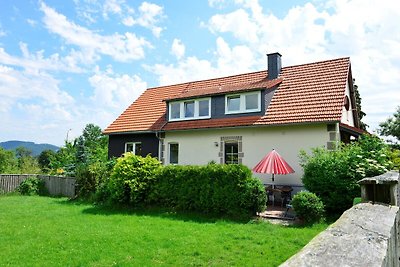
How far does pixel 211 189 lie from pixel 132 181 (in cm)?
336

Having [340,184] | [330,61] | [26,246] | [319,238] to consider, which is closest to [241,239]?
[340,184]

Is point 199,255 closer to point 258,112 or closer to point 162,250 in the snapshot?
point 162,250

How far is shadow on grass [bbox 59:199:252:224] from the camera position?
10.8 m

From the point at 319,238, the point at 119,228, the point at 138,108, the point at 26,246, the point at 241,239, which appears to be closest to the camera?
the point at 319,238

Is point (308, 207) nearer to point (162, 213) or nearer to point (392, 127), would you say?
point (162, 213)

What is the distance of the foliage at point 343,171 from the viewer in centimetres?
1012

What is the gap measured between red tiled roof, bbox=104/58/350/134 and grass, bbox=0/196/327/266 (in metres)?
6.19

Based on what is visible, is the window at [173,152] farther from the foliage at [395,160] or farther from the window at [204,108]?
the foliage at [395,160]

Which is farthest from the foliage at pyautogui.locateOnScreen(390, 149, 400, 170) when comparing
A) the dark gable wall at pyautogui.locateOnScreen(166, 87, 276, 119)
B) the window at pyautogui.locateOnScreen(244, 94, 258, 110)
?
the window at pyautogui.locateOnScreen(244, 94, 258, 110)

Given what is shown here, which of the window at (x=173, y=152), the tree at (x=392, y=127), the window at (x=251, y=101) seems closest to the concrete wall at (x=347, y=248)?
the window at (x=251, y=101)

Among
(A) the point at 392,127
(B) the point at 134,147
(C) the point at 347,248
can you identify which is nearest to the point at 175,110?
(B) the point at 134,147

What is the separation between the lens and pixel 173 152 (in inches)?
742

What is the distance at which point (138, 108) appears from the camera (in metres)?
22.5

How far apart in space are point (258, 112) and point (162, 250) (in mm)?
10153
